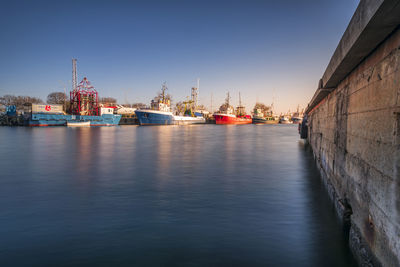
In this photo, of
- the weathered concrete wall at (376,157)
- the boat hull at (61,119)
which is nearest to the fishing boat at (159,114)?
the boat hull at (61,119)

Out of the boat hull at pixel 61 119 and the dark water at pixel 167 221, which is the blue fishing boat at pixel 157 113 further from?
the dark water at pixel 167 221

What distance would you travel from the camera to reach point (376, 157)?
3.97m

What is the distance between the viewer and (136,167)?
17094 mm

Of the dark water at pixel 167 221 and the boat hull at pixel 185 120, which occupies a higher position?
the boat hull at pixel 185 120

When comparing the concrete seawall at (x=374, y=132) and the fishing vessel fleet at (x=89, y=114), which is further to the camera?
the fishing vessel fleet at (x=89, y=114)

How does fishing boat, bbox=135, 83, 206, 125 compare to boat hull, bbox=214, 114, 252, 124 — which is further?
boat hull, bbox=214, 114, 252, 124

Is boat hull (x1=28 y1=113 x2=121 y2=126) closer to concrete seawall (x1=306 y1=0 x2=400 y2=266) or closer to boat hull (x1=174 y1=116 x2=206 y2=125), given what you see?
boat hull (x1=174 y1=116 x2=206 y2=125)

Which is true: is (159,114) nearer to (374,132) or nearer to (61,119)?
(61,119)

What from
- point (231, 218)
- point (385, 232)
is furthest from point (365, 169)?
point (231, 218)

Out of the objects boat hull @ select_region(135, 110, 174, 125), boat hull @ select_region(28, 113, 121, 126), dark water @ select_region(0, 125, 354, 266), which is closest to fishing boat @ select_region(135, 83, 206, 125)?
boat hull @ select_region(135, 110, 174, 125)

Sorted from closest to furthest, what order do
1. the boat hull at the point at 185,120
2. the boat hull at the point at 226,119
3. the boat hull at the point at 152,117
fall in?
the boat hull at the point at 152,117 < the boat hull at the point at 185,120 < the boat hull at the point at 226,119

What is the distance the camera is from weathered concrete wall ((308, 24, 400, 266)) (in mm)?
3291

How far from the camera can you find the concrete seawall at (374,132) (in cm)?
326

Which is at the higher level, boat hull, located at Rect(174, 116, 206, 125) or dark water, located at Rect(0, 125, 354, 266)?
boat hull, located at Rect(174, 116, 206, 125)
